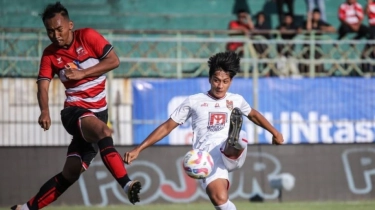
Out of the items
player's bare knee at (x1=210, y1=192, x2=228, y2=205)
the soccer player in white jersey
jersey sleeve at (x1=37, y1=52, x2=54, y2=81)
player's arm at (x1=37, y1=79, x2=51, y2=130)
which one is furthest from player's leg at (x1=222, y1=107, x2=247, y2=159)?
jersey sleeve at (x1=37, y1=52, x2=54, y2=81)

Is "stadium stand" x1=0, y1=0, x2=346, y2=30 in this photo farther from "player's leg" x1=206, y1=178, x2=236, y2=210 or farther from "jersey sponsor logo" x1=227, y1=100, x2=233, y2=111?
"player's leg" x1=206, y1=178, x2=236, y2=210

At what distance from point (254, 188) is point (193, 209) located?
5.84ft

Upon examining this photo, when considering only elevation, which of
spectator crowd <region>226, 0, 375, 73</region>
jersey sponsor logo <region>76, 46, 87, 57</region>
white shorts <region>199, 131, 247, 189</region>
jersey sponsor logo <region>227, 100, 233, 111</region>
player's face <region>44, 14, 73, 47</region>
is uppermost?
player's face <region>44, 14, 73, 47</region>

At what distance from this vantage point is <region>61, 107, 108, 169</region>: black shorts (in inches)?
392

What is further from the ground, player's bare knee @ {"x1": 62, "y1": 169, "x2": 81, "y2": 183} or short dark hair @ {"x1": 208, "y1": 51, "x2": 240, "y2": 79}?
short dark hair @ {"x1": 208, "y1": 51, "x2": 240, "y2": 79}

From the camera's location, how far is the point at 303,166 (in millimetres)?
15500


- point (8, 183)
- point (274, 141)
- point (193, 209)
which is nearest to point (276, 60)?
point (193, 209)

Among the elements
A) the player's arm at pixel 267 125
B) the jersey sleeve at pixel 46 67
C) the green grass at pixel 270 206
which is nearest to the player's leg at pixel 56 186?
the jersey sleeve at pixel 46 67

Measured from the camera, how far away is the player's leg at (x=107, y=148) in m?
9.22

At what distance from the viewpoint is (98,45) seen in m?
10.1

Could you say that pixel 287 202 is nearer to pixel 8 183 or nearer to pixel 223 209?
pixel 8 183

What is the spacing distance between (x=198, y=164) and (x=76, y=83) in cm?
166

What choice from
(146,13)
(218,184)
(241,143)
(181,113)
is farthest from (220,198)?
(146,13)

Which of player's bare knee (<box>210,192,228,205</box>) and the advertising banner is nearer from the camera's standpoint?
player's bare knee (<box>210,192,228,205</box>)
